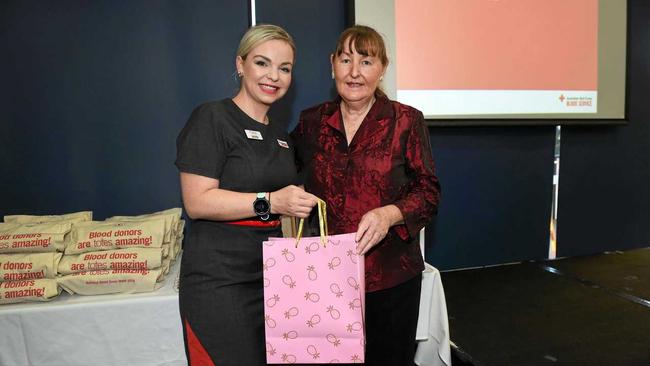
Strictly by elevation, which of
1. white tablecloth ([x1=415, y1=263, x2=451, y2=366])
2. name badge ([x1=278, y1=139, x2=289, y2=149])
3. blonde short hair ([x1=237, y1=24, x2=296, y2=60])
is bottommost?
white tablecloth ([x1=415, y1=263, x2=451, y2=366])

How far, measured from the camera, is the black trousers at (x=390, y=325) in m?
1.26

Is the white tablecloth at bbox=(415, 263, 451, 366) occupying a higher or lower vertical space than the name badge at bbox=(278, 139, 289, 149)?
lower

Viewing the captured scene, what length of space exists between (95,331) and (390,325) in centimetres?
100

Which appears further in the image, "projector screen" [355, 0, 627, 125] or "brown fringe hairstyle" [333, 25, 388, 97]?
"projector screen" [355, 0, 627, 125]

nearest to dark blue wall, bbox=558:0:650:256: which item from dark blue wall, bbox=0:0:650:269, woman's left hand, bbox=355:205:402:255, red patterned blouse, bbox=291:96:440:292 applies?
dark blue wall, bbox=0:0:650:269

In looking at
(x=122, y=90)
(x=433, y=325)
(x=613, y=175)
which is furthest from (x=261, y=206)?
(x=613, y=175)

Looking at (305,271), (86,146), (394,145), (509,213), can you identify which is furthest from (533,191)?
(86,146)

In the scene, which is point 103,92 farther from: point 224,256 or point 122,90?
point 224,256

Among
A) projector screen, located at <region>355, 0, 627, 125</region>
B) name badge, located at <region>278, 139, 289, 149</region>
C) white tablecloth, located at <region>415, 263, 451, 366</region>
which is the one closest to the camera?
name badge, located at <region>278, 139, 289, 149</region>

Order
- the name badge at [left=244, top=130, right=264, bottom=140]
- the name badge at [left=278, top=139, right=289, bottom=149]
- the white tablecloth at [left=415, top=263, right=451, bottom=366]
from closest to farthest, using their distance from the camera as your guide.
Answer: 1. the name badge at [left=244, top=130, right=264, bottom=140]
2. the name badge at [left=278, top=139, right=289, bottom=149]
3. the white tablecloth at [left=415, top=263, right=451, bottom=366]

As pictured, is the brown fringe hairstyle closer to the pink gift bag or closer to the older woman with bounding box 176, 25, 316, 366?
the older woman with bounding box 176, 25, 316, 366

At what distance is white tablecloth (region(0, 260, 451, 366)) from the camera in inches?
53.5

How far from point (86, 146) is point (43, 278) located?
0.76 metres

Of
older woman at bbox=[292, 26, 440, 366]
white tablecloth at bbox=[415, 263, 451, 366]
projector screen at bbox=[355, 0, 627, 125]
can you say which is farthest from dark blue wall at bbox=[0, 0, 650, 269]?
older woman at bbox=[292, 26, 440, 366]
